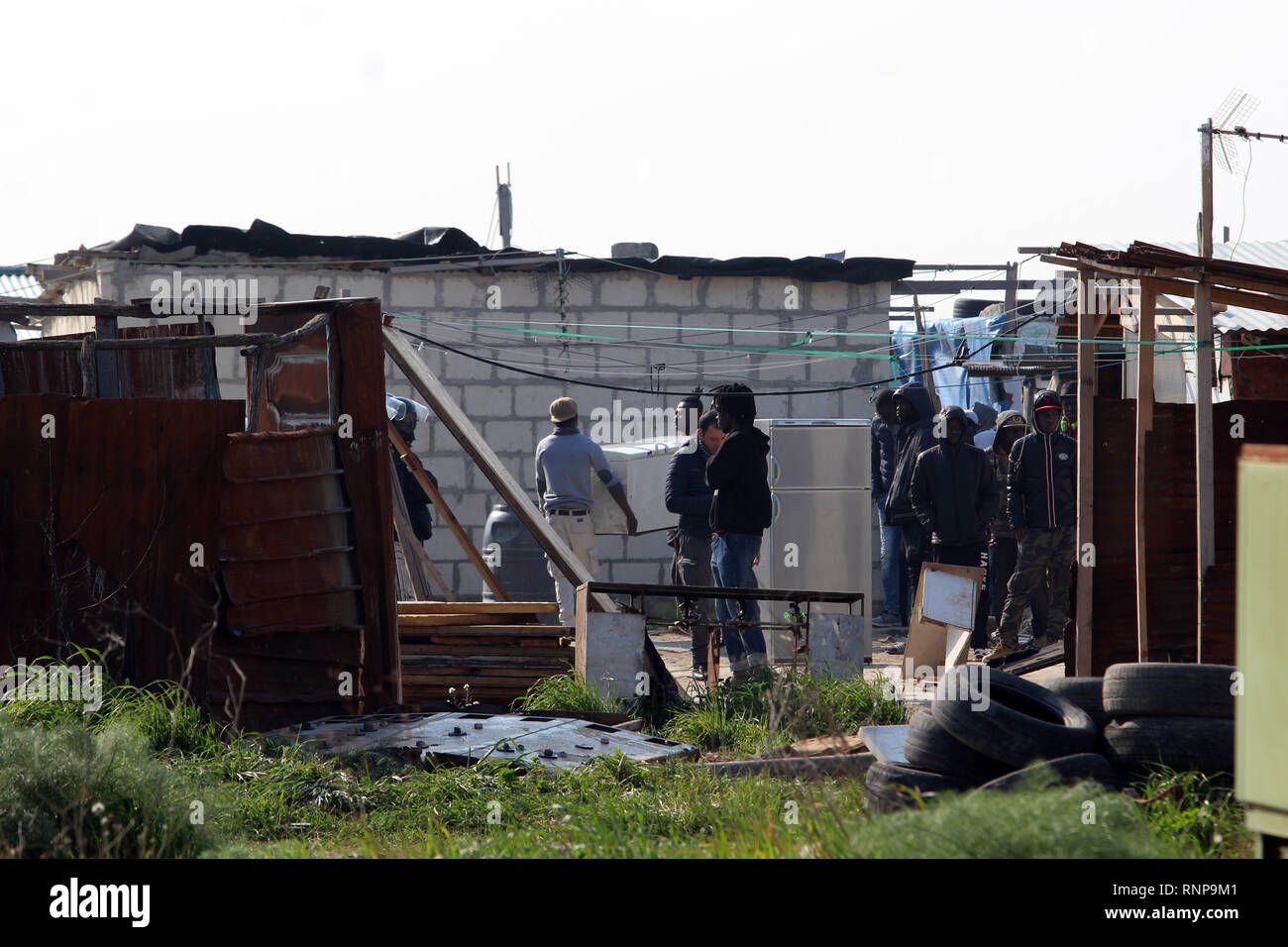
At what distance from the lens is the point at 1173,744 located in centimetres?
514

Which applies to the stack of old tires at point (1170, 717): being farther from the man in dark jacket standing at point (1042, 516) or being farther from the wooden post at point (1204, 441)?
the man in dark jacket standing at point (1042, 516)

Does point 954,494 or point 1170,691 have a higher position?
point 954,494

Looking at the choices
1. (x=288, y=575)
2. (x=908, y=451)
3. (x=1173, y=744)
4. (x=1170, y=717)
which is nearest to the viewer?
(x=1173, y=744)

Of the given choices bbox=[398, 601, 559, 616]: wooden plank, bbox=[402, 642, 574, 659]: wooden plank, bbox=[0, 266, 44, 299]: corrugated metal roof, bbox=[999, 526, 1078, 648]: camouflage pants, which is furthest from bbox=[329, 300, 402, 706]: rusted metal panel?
bbox=[0, 266, 44, 299]: corrugated metal roof

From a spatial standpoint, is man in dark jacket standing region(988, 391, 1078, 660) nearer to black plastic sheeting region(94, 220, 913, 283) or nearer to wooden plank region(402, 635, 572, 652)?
wooden plank region(402, 635, 572, 652)

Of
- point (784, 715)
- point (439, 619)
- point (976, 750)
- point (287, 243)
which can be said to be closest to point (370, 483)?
point (439, 619)

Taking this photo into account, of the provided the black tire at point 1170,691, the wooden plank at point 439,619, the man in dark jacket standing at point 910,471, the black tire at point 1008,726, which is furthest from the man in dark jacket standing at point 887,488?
the black tire at point 1170,691

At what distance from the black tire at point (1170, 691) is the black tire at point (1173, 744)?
0.04 m

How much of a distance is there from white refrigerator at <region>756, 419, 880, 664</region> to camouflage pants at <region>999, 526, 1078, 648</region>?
1.18 meters

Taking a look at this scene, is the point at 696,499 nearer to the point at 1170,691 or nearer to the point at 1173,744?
the point at 1170,691

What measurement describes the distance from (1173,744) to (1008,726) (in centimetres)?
62

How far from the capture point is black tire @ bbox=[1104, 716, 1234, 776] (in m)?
5.10
